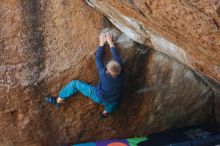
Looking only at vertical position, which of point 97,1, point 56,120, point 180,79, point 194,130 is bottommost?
point 194,130

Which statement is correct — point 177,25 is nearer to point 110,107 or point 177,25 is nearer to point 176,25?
point 176,25

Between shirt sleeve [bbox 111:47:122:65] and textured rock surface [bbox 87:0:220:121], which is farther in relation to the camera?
shirt sleeve [bbox 111:47:122:65]

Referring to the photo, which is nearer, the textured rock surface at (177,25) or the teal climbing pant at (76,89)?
the textured rock surface at (177,25)

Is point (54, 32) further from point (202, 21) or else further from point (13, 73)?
point (202, 21)

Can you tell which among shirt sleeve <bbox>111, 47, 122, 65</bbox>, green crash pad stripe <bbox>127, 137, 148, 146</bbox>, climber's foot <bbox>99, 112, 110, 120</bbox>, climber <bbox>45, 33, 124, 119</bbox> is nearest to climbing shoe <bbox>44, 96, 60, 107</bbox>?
climber <bbox>45, 33, 124, 119</bbox>

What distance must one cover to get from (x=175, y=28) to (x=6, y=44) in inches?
81.4

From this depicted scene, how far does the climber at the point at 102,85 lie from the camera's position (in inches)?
177

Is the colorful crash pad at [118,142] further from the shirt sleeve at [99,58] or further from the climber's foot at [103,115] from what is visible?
the shirt sleeve at [99,58]

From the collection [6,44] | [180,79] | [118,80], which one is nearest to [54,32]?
[6,44]

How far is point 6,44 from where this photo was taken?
443 cm

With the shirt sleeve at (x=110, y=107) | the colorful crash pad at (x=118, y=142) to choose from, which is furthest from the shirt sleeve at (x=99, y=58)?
the colorful crash pad at (x=118, y=142)

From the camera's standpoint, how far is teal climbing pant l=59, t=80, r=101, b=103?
461cm

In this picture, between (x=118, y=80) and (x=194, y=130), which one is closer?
(x=118, y=80)

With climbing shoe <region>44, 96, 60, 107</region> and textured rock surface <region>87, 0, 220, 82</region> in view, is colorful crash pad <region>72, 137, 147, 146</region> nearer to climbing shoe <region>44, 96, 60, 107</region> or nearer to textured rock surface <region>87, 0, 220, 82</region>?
climbing shoe <region>44, 96, 60, 107</region>
